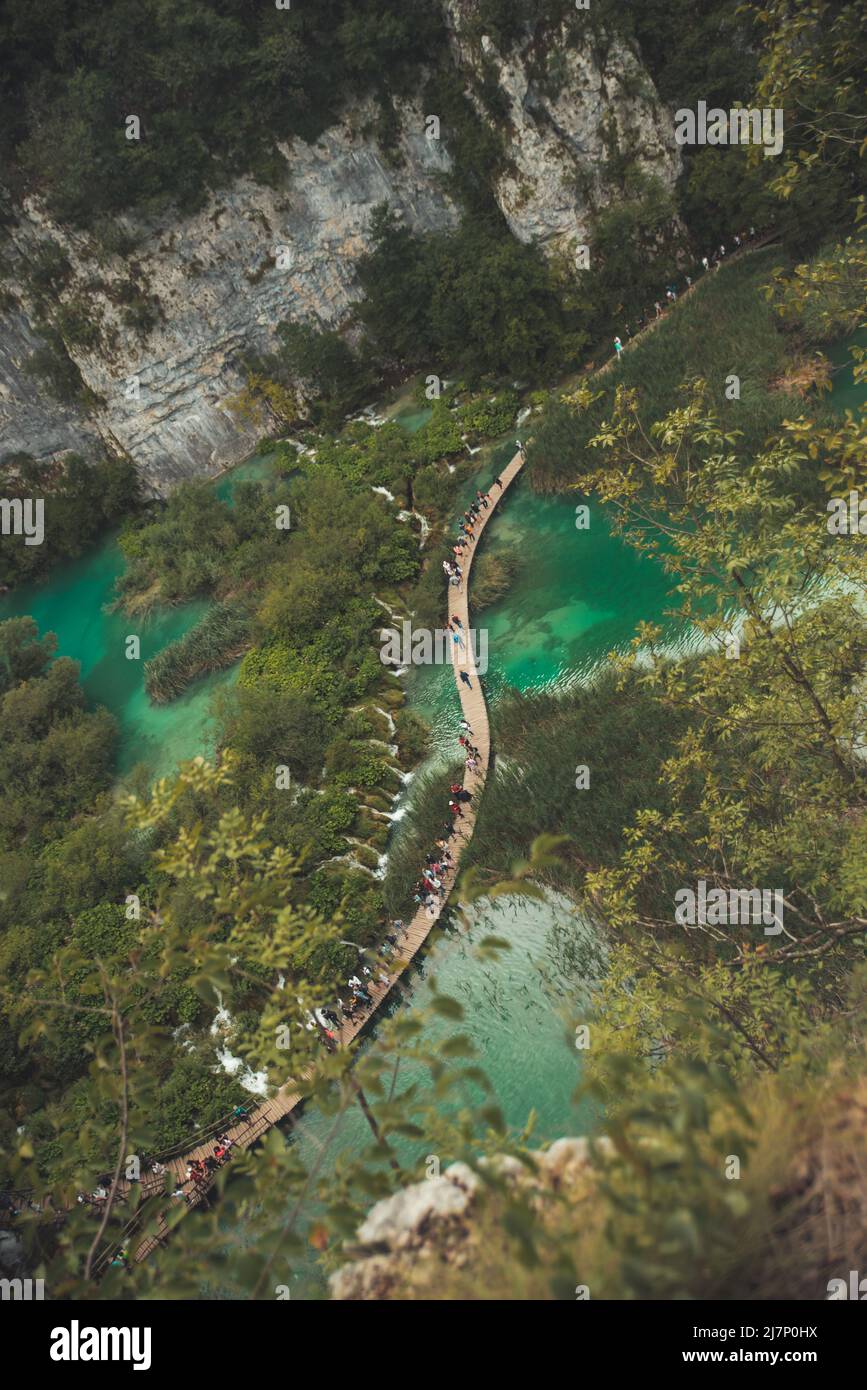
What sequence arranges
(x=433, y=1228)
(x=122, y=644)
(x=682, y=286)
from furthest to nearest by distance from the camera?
1. (x=682, y=286)
2. (x=122, y=644)
3. (x=433, y=1228)

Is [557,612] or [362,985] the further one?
[557,612]

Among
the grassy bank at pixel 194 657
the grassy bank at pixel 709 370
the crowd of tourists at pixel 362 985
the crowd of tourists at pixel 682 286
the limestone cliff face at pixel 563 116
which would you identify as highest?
the limestone cliff face at pixel 563 116

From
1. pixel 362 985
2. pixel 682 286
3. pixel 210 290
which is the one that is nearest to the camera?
pixel 362 985

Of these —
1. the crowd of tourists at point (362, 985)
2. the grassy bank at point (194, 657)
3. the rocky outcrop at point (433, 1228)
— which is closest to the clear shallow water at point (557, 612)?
the crowd of tourists at point (362, 985)

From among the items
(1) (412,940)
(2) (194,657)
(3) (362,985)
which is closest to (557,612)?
(1) (412,940)

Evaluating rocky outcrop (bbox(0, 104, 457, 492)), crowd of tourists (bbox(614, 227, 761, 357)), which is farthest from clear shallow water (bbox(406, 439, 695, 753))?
rocky outcrop (bbox(0, 104, 457, 492))

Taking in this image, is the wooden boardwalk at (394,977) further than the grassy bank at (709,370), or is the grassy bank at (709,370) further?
the grassy bank at (709,370)

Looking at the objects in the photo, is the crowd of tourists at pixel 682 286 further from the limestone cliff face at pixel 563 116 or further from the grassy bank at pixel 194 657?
the grassy bank at pixel 194 657

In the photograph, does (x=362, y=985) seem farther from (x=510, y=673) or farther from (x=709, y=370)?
(x=709, y=370)
